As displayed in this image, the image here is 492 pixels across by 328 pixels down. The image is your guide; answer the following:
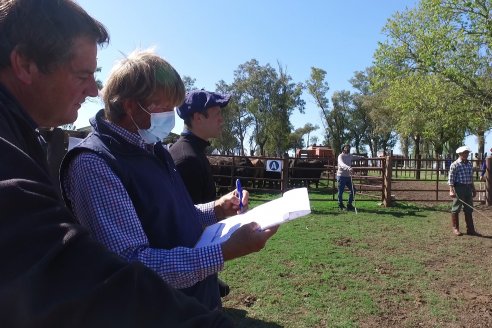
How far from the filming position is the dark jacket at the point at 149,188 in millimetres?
1429

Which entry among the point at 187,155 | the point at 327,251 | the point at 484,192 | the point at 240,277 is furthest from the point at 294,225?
the point at 484,192

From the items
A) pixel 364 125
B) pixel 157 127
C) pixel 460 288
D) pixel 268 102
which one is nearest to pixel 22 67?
pixel 157 127

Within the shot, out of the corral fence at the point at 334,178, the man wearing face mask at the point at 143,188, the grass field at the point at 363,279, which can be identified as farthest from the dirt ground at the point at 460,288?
the corral fence at the point at 334,178

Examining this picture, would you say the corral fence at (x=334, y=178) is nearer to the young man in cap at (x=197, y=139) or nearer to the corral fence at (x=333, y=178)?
the corral fence at (x=333, y=178)

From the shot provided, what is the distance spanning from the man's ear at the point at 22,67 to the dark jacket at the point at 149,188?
1.38 ft

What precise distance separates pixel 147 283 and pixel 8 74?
0.61 m

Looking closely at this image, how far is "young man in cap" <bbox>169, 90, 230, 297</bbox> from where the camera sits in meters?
2.77

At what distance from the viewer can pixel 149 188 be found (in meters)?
1.49

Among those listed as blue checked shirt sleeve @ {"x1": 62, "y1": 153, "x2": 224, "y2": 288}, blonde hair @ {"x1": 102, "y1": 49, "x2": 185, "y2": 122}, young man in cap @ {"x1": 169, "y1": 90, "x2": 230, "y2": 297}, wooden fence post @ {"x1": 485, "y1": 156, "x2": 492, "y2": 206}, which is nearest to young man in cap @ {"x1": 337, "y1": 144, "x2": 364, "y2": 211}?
wooden fence post @ {"x1": 485, "y1": 156, "x2": 492, "y2": 206}

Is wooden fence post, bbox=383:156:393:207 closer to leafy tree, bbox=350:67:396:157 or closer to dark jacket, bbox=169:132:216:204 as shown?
dark jacket, bbox=169:132:216:204

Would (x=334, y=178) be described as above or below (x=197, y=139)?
below

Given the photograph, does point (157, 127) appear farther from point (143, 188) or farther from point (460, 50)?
point (460, 50)

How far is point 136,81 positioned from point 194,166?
1.23m

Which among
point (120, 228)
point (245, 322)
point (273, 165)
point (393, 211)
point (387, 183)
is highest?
point (273, 165)
